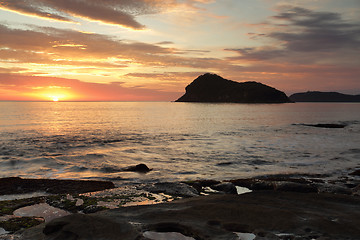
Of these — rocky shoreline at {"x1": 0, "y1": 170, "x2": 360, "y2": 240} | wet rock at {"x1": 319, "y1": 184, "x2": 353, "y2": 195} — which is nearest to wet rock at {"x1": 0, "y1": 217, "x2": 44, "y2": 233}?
rocky shoreline at {"x1": 0, "y1": 170, "x2": 360, "y2": 240}

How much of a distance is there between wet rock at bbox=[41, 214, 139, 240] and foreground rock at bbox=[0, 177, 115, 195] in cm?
623

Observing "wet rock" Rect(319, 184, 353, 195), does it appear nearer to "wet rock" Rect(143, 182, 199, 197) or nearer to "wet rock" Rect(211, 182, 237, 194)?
"wet rock" Rect(211, 182, 237, 194)

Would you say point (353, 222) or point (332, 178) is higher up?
point (353, 222)

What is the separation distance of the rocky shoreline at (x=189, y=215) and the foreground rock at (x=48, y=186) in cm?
17

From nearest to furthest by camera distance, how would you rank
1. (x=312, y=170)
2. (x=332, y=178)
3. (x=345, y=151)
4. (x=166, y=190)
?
1. (x=166, y=190)
2. (x=332, y=178)
3. (x=312, y=170)
4. (x=345, y=151)

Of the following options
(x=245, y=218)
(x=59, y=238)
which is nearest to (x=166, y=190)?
(x=245, y=218)

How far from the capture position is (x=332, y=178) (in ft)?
59.1

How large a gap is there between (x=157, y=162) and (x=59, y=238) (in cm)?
1705

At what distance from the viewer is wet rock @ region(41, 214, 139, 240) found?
7.52 m

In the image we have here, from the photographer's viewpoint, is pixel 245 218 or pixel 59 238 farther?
pixel 245 218

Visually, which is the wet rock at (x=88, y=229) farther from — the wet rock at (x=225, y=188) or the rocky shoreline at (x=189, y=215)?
the wet rock at (x=225, y=188)

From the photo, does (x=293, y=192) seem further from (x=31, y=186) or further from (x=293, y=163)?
(x=31, y=186)

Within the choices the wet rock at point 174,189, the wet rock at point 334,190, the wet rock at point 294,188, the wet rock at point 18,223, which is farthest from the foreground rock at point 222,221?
the wet rock at point 334,190

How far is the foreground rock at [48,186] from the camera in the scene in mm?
14352
